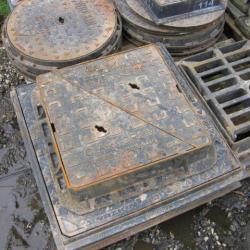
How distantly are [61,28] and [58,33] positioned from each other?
6 centimetres

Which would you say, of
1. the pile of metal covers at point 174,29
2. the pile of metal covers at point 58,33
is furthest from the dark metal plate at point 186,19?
the pile of metal covers at point 58,33

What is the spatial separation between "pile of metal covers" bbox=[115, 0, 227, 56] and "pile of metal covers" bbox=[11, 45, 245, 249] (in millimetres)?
443

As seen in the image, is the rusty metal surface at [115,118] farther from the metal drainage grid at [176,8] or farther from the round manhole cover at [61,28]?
the metal drainage grid at [176,8]

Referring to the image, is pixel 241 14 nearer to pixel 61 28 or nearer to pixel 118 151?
pixel 61 28

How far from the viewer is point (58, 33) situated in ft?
8.60

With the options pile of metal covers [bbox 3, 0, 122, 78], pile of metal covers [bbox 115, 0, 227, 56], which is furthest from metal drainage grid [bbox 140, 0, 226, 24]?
pile of metal covers [bbox 3, 0, 122, 78]

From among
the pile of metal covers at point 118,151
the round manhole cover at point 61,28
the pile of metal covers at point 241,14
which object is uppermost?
A: the pile of metal covers at point 241,14

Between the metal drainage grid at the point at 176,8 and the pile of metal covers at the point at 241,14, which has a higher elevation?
the metal drainage grid at the point at 176,8

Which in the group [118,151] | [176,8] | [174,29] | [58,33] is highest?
[176,8]

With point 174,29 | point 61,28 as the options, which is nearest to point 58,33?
point 61,28

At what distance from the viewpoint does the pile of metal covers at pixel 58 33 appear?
249 centimetres

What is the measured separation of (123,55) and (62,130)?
2.51ft

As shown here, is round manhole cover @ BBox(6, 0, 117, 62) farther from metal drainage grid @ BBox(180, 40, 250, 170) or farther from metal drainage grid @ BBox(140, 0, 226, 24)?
metal drainage grid @ BBox(180, 40, 250, 170)

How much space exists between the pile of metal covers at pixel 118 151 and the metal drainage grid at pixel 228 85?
111 mm
